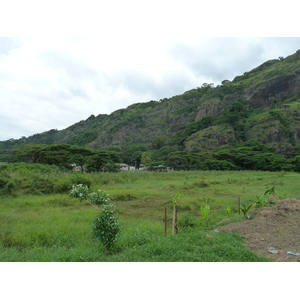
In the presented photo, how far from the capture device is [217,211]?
11000 millimetres

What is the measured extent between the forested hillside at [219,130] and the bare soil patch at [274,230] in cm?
3660

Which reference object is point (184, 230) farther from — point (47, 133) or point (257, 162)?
point (47, 133)

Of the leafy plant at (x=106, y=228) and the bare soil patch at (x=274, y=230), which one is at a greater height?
the leafy plant at (x=106, y=228)

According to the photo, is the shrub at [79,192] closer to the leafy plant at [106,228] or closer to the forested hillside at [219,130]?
the leafy plant at [106,228]

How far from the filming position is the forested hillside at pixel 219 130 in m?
48.8

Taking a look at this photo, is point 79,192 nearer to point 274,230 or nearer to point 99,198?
point 99,198

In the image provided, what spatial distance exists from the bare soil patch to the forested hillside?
36.6 metres

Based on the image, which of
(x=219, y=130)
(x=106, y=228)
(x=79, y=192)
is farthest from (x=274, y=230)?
(x=219, y=130)

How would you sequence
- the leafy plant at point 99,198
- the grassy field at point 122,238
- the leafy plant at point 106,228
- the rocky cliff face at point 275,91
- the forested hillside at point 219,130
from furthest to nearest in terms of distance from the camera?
the rocky cliff face at point 275,91 → the forested hillside at point 219,130 → the leafy plant at point 99,198 → the leafy plant at point 106,228 → the grassy field at point 122,238

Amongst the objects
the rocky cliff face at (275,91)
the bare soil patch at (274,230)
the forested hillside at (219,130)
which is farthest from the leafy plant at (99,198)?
the rocky cliff face at (275,91)

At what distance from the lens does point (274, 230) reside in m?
6.76

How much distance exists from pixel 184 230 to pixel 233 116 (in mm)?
75485

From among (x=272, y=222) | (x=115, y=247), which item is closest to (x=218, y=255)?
(x=115, y=247)

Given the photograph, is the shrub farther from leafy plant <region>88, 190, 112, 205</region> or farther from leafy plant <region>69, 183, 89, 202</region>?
leafy plant <region>88, 190, 112, 205</region>
